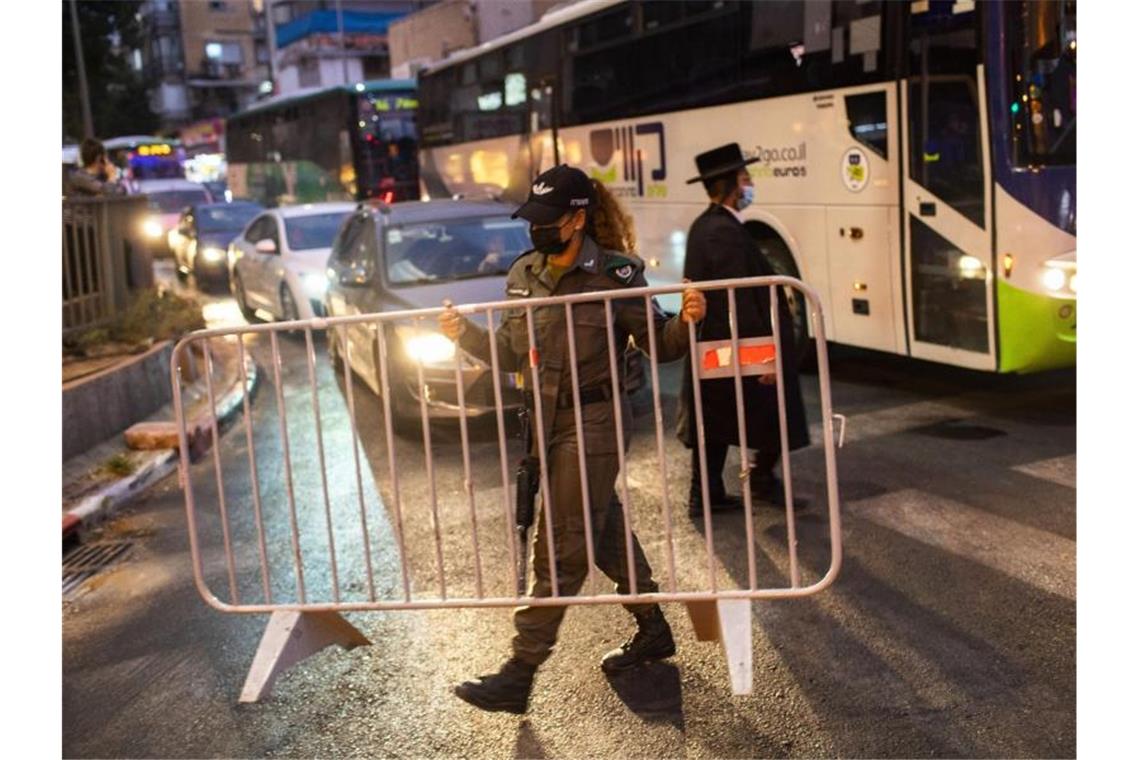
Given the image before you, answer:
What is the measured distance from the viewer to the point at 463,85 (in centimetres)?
1934

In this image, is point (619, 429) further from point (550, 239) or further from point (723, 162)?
point (723, 162)

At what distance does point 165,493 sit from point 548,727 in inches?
182

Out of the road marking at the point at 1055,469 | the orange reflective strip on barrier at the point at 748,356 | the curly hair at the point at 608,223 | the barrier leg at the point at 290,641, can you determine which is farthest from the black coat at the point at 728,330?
the barrier leg at the point at 290,641

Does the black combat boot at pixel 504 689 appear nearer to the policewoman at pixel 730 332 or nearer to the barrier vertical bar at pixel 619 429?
the barrier vertical bar at pixel 619 429

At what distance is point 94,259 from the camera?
1066cm

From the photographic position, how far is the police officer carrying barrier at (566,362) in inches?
174

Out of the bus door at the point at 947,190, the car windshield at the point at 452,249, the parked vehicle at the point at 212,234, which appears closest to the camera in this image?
the bus door at the point at 947,190

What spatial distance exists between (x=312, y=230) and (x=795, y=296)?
21.5 ft

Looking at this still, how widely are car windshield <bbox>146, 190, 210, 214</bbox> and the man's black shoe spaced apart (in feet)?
80.0

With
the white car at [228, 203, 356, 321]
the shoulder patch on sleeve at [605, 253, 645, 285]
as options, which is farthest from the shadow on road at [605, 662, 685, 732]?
the white car at [228, 203, 356, 321]

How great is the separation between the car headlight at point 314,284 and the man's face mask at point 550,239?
9.60 metres
